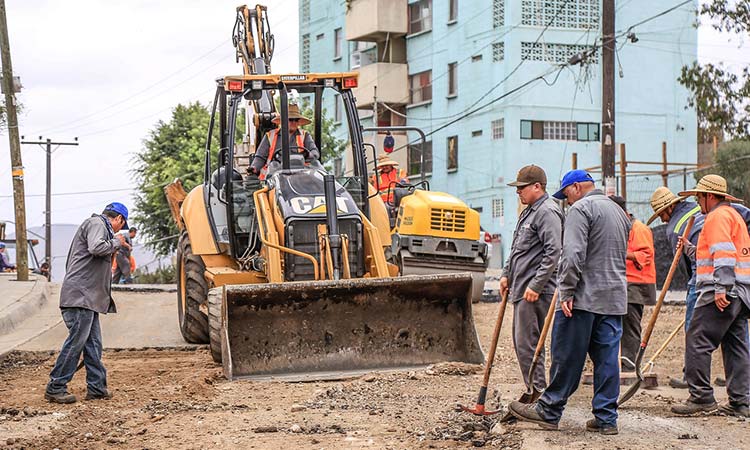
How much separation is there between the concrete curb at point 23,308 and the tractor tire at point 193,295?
142 inches

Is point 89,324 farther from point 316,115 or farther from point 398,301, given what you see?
point 316,115

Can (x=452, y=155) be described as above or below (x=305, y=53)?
below

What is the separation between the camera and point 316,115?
1350 cm

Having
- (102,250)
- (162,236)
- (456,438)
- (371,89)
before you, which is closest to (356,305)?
(102,250)

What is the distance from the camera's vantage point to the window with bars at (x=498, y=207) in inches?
1598

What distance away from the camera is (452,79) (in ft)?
141

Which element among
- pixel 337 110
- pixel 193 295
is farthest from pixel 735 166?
pixel 193 295

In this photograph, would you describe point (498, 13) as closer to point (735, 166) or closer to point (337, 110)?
point (337, 110)

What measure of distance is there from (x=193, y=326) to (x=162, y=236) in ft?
119

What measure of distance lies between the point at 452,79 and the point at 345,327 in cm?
3257

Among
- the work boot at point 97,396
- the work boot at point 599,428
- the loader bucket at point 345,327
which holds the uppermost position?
the loader bucket at point 345,327

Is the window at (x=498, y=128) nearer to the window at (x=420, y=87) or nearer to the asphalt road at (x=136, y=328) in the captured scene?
the window at (x=420, y=87)

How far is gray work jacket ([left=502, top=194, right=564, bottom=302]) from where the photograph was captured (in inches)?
348

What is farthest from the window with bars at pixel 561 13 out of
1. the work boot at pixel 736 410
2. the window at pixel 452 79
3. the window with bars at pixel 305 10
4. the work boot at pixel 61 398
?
the work boot at pixel 736 410
